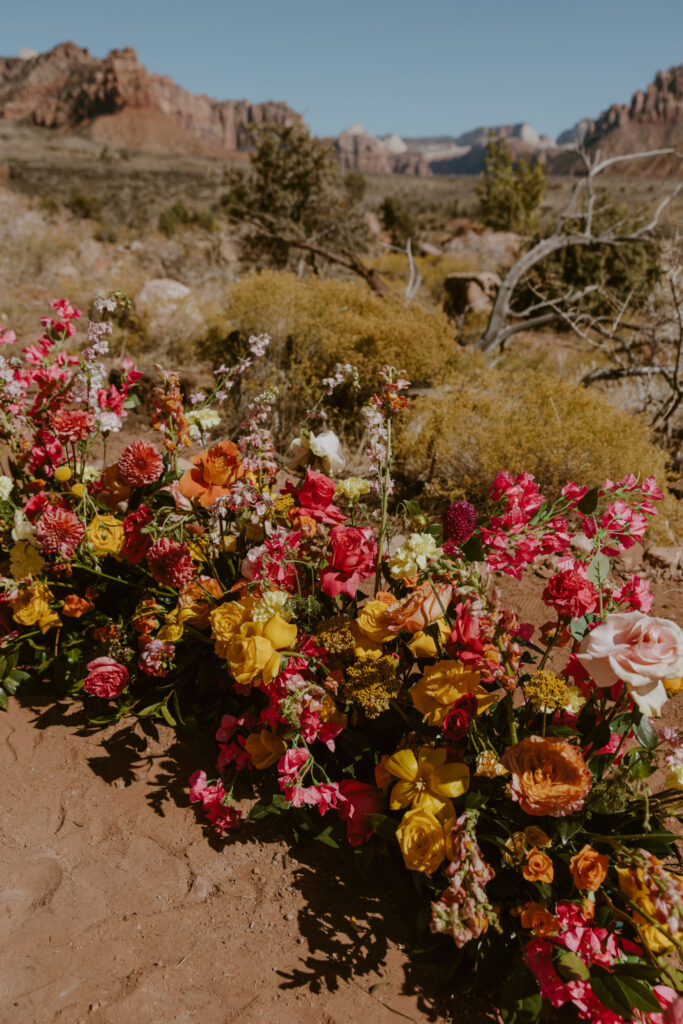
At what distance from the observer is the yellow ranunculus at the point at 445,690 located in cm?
139

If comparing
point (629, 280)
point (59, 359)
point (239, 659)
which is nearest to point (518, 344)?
point (629, 280)

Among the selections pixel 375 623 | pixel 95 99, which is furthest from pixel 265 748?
pixel 95 99

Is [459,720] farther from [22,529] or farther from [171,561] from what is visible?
[22,529]

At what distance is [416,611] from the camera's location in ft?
4.70

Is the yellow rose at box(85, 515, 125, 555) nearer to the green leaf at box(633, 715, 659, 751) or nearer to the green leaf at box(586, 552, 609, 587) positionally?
the green leaf at box(586, 552, 609, 587)

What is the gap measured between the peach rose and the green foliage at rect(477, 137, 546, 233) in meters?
14.2

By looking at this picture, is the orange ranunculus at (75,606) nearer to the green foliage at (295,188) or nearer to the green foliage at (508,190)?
the green foliage at (295,188)

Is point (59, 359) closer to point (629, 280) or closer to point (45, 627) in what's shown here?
point (45, 627)

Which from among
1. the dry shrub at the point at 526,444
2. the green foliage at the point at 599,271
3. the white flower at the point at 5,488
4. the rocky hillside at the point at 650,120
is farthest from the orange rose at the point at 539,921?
the rocky hillside at the point at 650,120

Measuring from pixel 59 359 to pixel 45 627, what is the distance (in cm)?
100

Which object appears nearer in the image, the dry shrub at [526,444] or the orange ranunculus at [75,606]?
the orange ranunculus at [75,606]

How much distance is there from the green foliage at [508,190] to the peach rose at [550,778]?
14.2m

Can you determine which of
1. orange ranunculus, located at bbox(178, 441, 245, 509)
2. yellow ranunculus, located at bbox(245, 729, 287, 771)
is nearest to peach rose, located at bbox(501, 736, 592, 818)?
yellow ranunculus, located at bbox(245, 729, 287, 771)

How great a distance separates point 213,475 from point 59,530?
49 centimetres
